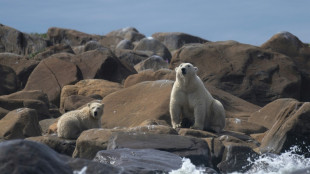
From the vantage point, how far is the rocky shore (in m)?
10.2

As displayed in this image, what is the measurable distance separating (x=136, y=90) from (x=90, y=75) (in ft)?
20.0

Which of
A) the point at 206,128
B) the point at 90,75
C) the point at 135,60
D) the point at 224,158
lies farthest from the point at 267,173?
the point at 135,60

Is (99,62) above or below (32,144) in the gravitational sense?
below

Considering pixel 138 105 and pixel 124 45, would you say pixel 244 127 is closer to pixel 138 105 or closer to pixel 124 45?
pixel 138 105

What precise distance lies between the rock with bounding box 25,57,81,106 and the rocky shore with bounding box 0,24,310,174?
4 centimetres

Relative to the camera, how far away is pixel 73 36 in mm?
41750

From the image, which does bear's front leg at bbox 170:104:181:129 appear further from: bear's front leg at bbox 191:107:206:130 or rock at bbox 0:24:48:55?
rock at bbox 0:24:48:55

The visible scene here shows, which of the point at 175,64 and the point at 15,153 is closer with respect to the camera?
the point at 15,153

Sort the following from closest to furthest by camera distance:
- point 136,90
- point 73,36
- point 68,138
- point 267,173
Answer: point 267,173
point 68,138
point 136,90
point 73,36

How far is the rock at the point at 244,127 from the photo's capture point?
1658 cm

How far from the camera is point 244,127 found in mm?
→ 16656

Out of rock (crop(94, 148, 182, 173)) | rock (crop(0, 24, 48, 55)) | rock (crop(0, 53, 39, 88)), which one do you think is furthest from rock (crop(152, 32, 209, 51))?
rock (crop(94, 148, 182, 173))

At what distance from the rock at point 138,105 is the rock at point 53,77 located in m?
5.20

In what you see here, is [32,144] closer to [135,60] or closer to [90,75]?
[90,75]
